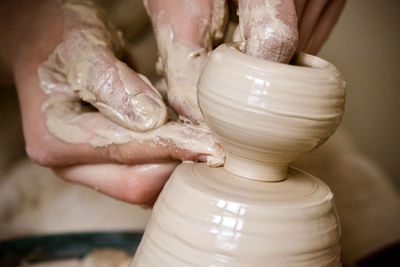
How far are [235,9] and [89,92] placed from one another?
39cm

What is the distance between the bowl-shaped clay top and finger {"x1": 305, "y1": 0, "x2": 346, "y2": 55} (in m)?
0.69

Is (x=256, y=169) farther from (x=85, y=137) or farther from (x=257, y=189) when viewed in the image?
(x=85, y=137)

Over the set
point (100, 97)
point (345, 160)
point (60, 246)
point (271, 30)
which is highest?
point (271, 30)

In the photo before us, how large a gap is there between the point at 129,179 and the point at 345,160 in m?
1.47

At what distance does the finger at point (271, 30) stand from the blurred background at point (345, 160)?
1.35 metres

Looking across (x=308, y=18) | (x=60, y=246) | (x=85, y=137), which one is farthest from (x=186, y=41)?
(x=60, y=246)

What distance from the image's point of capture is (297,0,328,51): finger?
1413 millimetres

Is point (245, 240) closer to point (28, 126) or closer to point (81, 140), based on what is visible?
point (81, 140)

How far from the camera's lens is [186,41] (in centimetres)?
116

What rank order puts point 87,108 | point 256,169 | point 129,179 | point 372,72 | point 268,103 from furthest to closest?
1. point 372,72
2. point 87,108
3. point 129,179
4. point 256,169
5. point 268,103

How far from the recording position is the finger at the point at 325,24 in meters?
1.55

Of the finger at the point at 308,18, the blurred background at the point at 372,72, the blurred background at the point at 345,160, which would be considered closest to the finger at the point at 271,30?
the finger at the point at 308,18

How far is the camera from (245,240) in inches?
33.0

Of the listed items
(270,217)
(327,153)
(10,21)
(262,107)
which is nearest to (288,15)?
(262,107)
